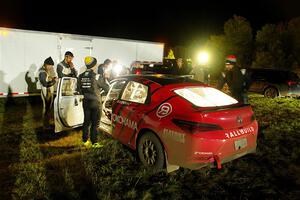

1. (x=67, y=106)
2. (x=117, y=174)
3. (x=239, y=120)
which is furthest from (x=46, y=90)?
(x=239, y=120)

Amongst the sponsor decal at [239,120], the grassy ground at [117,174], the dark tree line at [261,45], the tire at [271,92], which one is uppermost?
the dark tree line at [261,45]

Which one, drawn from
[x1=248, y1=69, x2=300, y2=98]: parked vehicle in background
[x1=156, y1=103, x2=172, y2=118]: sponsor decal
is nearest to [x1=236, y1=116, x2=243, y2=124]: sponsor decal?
[x1=156, y1=103, x2=172, y2=118]: sponsor decal

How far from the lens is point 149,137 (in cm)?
437

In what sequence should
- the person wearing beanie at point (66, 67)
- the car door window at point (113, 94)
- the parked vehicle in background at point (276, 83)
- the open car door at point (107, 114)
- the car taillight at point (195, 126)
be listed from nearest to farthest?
the car taillight at point (195, 126) < the open car door at point (107, 114) < the car door window at point (113, 94) < the person wearing beanie at point (66, 67) < the parked vehicle in background at point (276, 83)

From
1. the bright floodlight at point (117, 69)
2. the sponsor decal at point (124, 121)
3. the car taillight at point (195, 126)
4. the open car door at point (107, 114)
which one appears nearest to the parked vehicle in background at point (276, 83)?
→ the bright floodlight at point (117, 69)

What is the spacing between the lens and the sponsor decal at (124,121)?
15.4ft

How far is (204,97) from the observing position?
4.61m

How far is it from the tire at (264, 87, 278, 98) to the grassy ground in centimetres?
758

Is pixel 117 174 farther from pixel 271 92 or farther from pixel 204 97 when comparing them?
pixel 271 92

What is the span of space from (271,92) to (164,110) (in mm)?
11125

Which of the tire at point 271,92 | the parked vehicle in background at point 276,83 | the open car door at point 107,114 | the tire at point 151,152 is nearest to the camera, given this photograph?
the tire at point 151,152

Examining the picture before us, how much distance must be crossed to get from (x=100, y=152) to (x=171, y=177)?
5.42 feet

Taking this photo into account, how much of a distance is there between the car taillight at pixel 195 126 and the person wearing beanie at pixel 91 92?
2117 mm

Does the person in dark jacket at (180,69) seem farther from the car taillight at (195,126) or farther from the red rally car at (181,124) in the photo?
the car taillight at (195,126)
